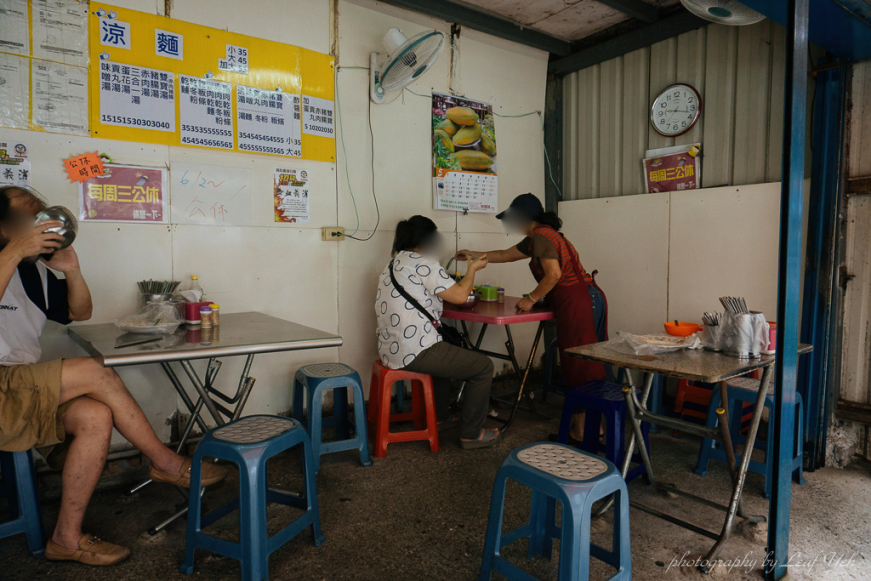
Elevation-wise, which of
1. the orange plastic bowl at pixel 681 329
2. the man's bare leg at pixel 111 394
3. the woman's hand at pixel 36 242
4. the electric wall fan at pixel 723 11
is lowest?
the man's bare leg at pixel 111 394

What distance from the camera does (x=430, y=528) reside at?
232 cm

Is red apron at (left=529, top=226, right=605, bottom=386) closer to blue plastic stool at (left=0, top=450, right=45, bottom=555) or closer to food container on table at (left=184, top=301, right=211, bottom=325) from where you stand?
food container on table at (left=184, top=301, right=211, bottom=325)

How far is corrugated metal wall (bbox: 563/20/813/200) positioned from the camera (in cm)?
346

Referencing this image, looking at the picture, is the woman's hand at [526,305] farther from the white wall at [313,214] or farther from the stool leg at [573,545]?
the stool leg at [573,545]

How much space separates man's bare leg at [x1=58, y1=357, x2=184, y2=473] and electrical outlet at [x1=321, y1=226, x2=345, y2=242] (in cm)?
169

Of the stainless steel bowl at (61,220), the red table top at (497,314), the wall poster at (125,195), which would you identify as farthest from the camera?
the red table top at (497,314)

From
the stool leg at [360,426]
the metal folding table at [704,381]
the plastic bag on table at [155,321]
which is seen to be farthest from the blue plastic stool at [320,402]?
the metal folding table at [704,381]

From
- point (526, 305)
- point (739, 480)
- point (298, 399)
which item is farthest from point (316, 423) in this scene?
point (739, 480)

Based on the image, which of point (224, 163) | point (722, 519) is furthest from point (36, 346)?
point (722, 519)

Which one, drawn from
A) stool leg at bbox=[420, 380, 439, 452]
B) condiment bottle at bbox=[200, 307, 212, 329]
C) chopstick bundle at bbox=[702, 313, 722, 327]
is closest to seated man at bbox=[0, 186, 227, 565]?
condiment bottle at bbox=[200, 307, 212, 329]

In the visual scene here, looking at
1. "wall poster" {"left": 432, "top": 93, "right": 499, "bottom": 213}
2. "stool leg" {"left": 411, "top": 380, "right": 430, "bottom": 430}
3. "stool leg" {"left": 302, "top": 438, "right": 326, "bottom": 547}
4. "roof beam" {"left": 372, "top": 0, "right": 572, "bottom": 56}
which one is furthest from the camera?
"wall poster" {"left": 432, "top": 93, "right": 499, "bottom": 213}

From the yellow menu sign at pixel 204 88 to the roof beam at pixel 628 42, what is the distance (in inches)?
91.4

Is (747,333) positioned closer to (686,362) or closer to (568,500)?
(686,362)

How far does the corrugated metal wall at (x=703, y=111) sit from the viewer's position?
3.46 m
